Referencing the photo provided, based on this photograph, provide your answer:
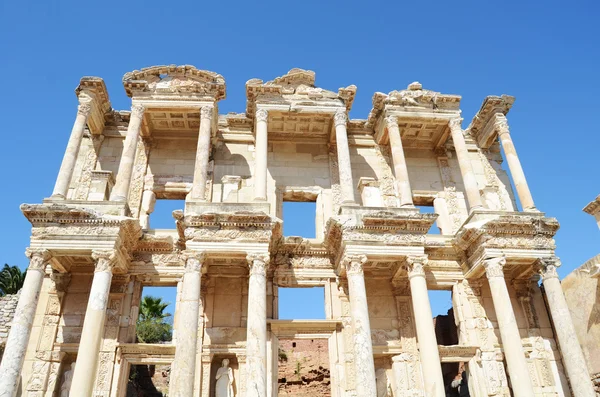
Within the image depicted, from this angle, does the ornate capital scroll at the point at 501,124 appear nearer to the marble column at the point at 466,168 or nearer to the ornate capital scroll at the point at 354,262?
the marble column at the point at 466,168

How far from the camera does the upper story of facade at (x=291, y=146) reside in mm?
14258

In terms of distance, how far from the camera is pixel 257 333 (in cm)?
1082

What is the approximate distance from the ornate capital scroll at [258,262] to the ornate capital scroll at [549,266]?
7453 millimetres

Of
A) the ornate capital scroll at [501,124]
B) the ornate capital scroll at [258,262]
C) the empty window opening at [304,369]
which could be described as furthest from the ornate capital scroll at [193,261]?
the ornate capital scroll at [501,124]

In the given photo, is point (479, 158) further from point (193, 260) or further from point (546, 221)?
point (193, 260)

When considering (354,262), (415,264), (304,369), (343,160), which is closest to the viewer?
(354,262)

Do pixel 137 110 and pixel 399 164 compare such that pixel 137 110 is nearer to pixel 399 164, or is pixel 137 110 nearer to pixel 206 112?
pixel 206 112

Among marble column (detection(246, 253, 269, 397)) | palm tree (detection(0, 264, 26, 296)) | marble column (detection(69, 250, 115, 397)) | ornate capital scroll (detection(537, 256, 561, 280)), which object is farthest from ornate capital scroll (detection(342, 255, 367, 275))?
palm tree (detection(0, 264, 26, 296))

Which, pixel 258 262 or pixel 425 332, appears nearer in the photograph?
pixel 425 332

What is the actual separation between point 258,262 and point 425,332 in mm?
4477

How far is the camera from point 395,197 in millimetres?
15508

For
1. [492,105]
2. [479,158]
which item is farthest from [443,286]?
[492,105]

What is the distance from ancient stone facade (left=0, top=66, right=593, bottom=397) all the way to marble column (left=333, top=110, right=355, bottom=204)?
0.06 meters

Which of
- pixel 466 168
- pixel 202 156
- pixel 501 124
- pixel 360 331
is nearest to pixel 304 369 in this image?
pixel 360 331
